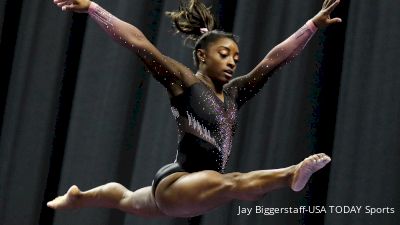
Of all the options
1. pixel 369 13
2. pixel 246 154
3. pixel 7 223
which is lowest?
pixel 7 223

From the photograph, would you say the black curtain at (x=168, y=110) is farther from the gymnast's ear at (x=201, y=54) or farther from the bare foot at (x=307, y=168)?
the bare foot at (x=307, y=168)

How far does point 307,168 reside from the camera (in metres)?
1.99

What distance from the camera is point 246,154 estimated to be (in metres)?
3.46

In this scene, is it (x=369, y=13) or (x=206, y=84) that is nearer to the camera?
(x=206, y=84)

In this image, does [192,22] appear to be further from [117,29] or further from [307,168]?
[307,168]

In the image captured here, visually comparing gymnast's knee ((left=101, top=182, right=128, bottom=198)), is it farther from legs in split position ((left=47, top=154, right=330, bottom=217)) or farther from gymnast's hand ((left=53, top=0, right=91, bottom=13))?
gymnast's hand ((left=53, top=0, right=91, bottom=13))

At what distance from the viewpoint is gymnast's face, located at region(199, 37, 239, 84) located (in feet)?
7.89

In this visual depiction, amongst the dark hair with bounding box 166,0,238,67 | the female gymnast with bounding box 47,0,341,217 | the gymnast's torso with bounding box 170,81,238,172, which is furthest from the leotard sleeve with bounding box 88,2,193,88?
the dark hair with bounding box 166,0,238,67

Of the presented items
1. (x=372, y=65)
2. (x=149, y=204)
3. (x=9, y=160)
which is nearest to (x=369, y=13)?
(x=372, y=65)

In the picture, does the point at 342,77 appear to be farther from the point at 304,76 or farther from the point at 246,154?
the point at 246,154

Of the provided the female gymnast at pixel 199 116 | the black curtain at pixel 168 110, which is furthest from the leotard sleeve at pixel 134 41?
the black curtain at pixel 168 110

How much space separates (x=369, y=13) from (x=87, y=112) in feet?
5.03

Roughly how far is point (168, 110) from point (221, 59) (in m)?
1.29

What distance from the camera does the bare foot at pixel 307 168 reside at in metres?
1.97
